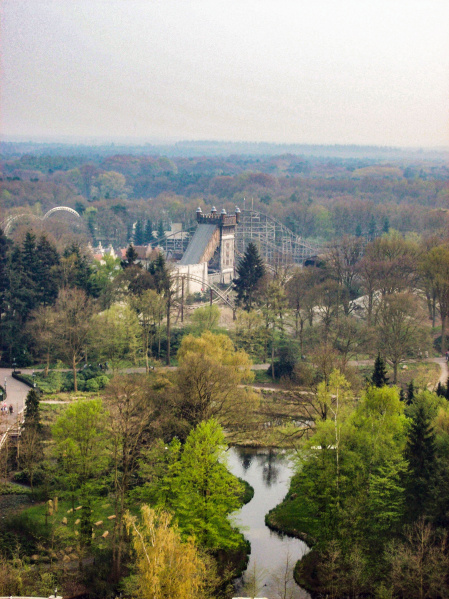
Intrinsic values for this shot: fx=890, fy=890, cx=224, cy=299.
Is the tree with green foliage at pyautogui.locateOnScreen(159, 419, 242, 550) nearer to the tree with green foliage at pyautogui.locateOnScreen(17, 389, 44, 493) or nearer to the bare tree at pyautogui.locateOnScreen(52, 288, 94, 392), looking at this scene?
the tree with green foliage at pyautogui.locateOnScreen(17, 389, 44, 493)

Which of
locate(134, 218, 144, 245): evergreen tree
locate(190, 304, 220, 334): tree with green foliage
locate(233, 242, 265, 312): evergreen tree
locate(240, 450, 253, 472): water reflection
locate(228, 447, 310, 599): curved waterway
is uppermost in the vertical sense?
locate(233, 242, 265, 312): evergreen tree

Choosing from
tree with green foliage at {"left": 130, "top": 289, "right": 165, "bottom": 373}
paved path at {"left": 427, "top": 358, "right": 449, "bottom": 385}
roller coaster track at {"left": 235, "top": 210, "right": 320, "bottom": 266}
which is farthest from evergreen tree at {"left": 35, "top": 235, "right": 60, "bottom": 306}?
roller coaster track at {"left": 235, "top": 210, "right": 320, "bottom": 266}

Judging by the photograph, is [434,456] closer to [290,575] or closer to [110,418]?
[290,575]

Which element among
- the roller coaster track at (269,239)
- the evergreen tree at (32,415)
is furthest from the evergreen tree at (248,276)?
the roller coaster track at (269,239)

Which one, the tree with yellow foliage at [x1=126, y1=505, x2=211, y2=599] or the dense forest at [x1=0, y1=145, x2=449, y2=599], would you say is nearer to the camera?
the tree with yellow foliage at [x1=126, y1=505, x2=211, y2=599]

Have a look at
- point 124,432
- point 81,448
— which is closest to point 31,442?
point 81,448

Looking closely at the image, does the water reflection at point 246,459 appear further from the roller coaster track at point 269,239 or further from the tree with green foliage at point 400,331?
the roller coaster track at point 269,239

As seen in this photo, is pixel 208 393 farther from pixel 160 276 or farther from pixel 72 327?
pixel 160 276

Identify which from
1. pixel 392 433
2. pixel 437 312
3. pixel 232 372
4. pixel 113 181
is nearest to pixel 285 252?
pixel 437 312
